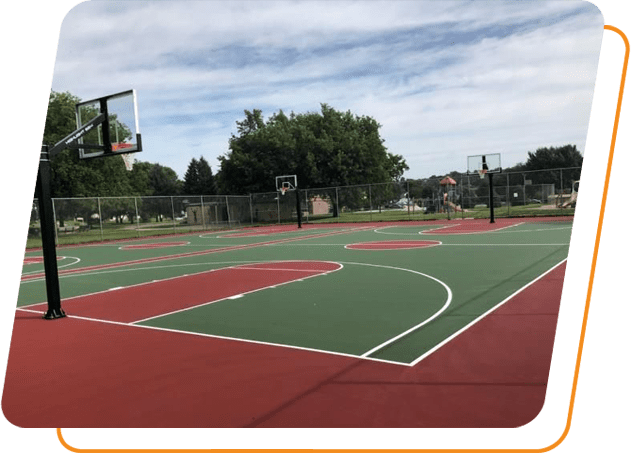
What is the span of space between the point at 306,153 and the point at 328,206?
4633 millimetres

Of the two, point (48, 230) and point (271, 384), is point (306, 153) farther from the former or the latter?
point (271, 384)

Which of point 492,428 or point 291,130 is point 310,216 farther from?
point 492,428

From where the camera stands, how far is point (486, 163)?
19078 millimetres

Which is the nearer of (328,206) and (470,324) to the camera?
(470,324)

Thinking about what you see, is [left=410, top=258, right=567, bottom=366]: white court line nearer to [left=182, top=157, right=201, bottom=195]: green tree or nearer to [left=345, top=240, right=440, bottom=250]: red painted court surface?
[left=345, top=240, right=440, bottom=250]: red painted court surface

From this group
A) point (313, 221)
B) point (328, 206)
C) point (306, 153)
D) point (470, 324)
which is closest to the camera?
point (470, 324)

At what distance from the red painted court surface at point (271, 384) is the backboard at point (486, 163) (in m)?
14.3

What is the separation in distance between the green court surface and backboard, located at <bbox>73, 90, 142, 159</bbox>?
7.20ft

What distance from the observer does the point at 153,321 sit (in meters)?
6.08

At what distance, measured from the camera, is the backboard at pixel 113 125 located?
7043 millimetres

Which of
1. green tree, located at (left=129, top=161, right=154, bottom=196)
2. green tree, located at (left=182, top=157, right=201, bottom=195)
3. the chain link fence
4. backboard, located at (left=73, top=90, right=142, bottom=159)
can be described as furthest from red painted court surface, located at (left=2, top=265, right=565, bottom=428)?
green tree, located at (left=182, top=157, right=201, bottom=195)

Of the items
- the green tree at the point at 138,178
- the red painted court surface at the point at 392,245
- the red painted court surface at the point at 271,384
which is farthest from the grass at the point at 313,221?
the red painted court surface at the point at 271,384

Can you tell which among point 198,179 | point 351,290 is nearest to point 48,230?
point 351,290

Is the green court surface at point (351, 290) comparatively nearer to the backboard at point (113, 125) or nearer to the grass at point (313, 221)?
the backboard at point (113, 125)
